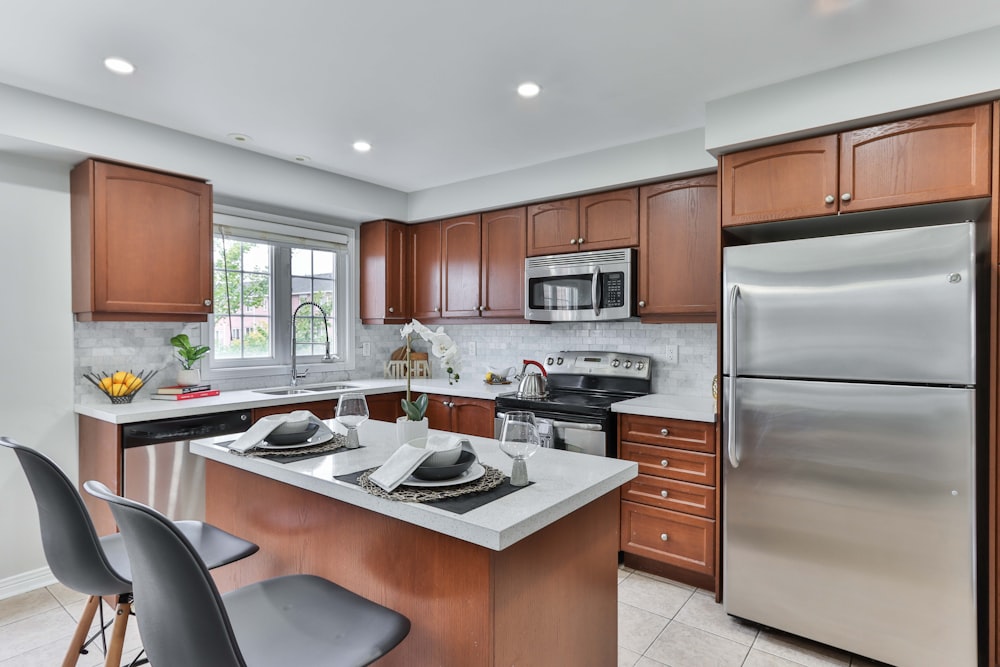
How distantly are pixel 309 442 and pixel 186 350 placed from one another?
189 cm

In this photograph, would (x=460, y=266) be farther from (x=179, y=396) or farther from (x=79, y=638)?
(x=79, y=638)

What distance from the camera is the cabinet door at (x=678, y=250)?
3.03 meters

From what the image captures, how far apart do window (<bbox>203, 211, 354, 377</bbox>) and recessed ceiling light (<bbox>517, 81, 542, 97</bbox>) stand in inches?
88.0

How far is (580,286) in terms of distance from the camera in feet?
11.4

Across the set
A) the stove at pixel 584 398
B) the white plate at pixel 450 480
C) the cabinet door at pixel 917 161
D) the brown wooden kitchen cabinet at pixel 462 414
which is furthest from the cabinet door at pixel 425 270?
the white plate at pixel 450 480

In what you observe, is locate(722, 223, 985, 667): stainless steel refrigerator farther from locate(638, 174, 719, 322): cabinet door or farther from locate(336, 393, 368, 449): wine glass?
locate(336, 393, 368, 449): wine glass

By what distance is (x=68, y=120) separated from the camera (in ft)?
8.66

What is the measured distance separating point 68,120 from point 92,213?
444mm

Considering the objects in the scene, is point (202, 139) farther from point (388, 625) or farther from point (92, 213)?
point (388, 625)

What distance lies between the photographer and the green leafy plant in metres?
3.28

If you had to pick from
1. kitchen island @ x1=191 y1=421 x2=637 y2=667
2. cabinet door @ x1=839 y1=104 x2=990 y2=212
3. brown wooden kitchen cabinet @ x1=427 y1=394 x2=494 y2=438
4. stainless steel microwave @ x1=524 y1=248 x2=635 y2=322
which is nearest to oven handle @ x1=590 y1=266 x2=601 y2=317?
stainless steel microwave @ x1=524 y1=248 x2=635 y2=322

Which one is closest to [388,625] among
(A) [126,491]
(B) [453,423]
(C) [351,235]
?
(A) [126,491]

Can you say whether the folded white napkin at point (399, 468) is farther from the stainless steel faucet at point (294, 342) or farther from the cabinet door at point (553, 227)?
the stainless steel faucet at point (294, 342)

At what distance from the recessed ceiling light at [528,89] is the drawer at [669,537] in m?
2.21
